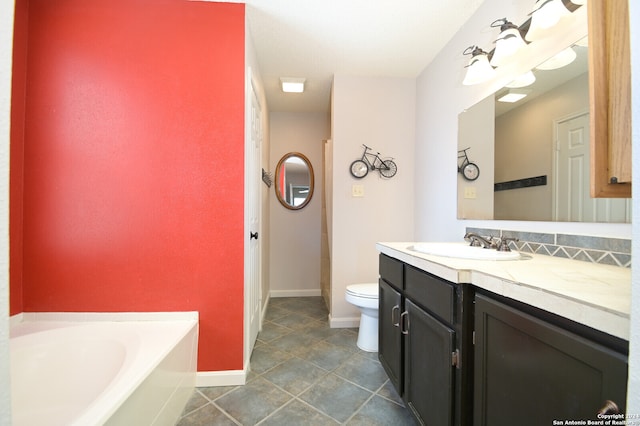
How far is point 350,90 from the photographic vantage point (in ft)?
8.18

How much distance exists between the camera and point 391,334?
1471mm

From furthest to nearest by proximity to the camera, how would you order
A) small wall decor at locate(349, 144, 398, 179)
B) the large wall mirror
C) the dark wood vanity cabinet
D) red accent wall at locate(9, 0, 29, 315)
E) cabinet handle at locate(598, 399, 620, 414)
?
small wall decor at locate(349, 144, 398, 179) → red accent wall at locate(9, 0, 29, 315) → the large wall mirror → the dark wood vanity cabinet → cabinet handle at locate(598, 399, 620, 414)

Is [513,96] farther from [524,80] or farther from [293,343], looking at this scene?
[293,343]

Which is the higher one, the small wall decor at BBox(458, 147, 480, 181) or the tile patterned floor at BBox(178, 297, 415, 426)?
the small wall decor at BBox(458, 147, 480, 181)

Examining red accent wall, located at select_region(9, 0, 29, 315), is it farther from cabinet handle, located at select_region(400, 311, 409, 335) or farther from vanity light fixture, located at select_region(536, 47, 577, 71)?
vanity light fixture, located at select_region(536, 47, 577, 71)

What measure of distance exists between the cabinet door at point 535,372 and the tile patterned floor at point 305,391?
30.5 inches

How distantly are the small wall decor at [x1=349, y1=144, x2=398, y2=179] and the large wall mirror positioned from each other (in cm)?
81

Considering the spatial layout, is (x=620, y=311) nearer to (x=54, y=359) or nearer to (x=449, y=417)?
(x=449, y=417)

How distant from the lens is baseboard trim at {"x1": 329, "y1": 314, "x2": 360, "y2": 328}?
8.17 ft

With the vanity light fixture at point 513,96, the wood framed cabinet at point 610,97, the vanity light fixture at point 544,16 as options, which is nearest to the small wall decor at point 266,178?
the vanity light fixture at point 513,96

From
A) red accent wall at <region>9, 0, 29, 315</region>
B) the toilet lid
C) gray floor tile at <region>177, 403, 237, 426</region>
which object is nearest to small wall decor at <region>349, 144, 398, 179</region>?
the toilet lid

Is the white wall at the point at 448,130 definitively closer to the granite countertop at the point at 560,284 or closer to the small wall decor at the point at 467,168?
the small wall decor at the point at 467,168

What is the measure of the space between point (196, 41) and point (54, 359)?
188cm

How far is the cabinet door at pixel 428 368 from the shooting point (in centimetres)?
93
